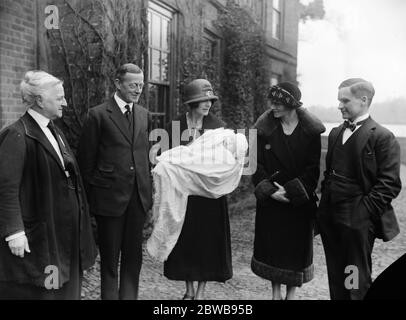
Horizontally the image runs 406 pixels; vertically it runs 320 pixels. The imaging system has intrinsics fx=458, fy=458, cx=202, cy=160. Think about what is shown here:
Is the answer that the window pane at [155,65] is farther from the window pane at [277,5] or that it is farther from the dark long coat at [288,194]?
the dark long coat at [288,194]

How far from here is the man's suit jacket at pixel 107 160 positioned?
250 centimetres

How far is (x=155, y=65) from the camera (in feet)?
14.5

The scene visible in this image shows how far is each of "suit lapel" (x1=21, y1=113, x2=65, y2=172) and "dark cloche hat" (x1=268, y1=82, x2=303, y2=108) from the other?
128 cm

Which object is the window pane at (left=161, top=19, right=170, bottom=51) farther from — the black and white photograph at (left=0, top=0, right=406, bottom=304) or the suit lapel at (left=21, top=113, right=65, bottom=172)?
the suit lapel at (left=21, top=113, right=65, bottom=172)

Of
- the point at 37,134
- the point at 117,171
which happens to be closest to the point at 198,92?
the point at 117,171

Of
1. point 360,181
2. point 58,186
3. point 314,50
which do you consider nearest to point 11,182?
point 58,186

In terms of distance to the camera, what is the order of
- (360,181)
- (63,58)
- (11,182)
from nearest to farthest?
(11,182)
(360,181)
(63,58)

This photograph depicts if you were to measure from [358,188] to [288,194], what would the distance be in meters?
0.43

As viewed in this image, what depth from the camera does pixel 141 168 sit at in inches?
102

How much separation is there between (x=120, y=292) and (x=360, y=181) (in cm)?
149

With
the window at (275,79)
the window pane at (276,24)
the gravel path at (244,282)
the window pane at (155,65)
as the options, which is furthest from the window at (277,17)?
the gravel path at (244,282)

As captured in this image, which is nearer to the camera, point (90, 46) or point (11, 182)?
point (11, 182)

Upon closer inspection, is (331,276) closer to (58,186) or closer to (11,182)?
(58,186)

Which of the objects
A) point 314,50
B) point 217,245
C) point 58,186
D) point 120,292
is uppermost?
point 314,50
